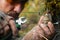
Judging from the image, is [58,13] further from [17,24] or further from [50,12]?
[17,24]

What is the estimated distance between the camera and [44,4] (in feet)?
4.98

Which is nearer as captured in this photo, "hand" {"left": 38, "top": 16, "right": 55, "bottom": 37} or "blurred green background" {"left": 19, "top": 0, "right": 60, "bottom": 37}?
"hand" {"left": 38, "top": 16, "right": 55, "bottom": 37}

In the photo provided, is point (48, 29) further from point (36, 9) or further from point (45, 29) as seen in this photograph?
point (36, 9)

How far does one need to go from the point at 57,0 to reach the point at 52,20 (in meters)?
0.21

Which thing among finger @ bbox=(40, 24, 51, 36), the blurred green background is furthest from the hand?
the blurred green background

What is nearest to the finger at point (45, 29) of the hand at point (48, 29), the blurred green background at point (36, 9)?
the hand at point (48, 29)

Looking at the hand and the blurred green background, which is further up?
the blurred green background

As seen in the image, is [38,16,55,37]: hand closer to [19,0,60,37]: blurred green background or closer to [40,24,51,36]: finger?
[40,24,51,36]: finger

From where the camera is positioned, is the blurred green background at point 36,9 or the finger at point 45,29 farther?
the blurred green background at point 36,9

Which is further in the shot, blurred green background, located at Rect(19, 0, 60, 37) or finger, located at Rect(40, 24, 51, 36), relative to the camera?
blurred green background, located at Rect(19, 0, 60, 37)

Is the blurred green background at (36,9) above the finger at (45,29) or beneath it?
above

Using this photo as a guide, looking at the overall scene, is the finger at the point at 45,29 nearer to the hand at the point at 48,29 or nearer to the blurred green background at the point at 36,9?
the hand at the point at 48,29

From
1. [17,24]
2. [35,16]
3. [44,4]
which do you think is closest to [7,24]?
[17,24]

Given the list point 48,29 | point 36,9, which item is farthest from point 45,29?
point 36,9
